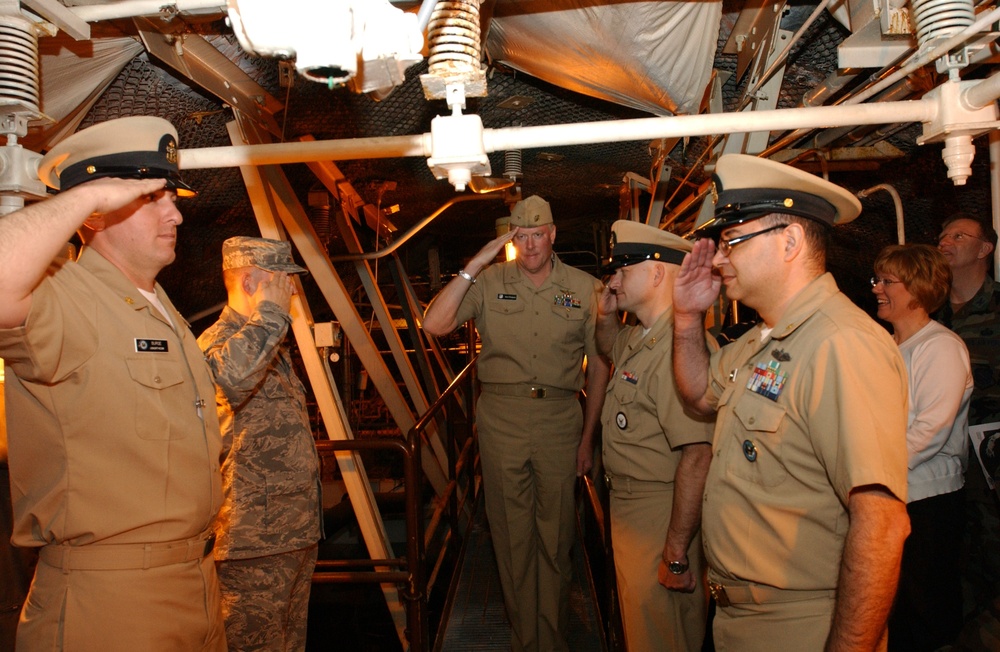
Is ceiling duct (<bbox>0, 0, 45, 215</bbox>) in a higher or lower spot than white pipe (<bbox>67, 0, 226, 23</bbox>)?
lower

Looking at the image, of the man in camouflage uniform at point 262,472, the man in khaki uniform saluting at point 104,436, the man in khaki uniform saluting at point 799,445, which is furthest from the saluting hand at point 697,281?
the man in khaki uniform saluting at point 104,436

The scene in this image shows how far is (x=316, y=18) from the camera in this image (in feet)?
3.12

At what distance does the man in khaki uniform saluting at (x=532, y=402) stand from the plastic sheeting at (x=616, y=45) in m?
0.95

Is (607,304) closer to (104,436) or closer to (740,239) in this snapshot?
(740,239)

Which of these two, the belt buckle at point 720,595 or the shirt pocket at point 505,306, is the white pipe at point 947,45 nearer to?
the belt buckle at point 720,595

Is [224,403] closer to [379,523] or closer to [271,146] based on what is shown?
[271,146]

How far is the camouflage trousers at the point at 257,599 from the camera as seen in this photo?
99.9 inches

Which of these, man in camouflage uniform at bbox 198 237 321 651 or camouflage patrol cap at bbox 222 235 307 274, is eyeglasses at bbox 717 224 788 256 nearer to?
man in camouflage uniform at bbox 198 237 321 651

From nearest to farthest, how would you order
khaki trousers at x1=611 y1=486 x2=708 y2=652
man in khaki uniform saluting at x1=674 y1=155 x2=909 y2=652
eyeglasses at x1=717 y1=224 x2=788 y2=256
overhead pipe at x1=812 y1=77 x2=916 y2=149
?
man in khaki uniform saluting at x1=674 y1=155 x2=909 y2=652 → eyeglasses at x1=717 y1=224 x2=788 y2=256 → overhead pipe at x1=812 y1=77 x2=916 y2=149 → khaki trousers at x1=611 y1=486 x2=708 y2=652

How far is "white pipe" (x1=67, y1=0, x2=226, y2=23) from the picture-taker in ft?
5.42

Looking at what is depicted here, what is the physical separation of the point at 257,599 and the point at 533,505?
4.79ft

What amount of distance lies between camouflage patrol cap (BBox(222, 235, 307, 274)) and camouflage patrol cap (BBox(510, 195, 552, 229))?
1.29 m

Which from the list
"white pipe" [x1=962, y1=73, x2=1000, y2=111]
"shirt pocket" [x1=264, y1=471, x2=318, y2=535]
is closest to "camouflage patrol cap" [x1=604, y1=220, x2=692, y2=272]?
"white pipe" [x1=962, y1=73, x2=1000, y2=111]

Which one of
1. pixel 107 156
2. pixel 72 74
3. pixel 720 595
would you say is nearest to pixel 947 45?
pixel 720 595
